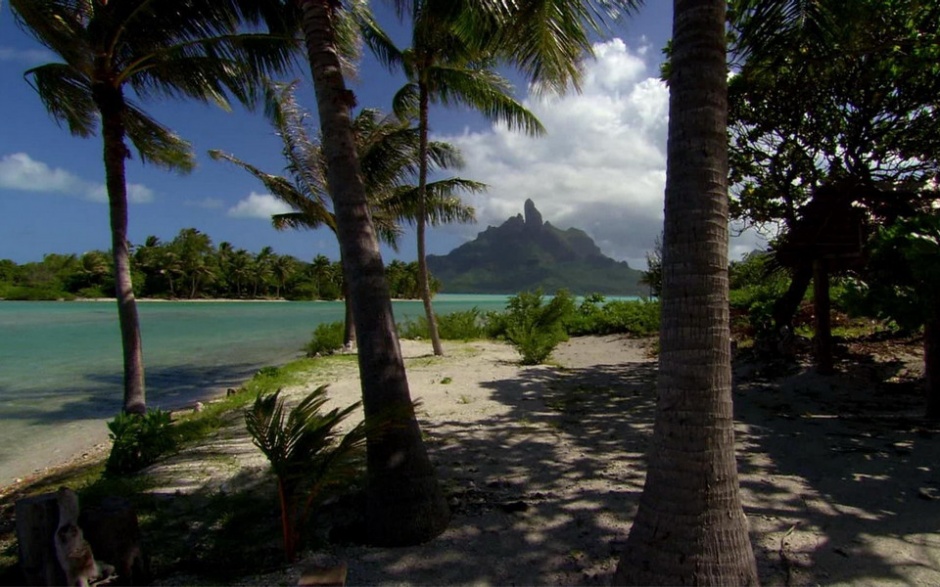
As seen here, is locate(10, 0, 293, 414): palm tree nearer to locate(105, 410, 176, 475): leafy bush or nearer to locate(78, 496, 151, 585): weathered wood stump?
locate(105, 410, 176, 475): leafy bush

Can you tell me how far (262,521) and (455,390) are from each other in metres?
5.33

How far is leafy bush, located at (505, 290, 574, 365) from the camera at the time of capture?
1225cm

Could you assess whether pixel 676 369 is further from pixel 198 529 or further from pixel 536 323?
pixel 536 323

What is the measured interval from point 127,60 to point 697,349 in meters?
8.39

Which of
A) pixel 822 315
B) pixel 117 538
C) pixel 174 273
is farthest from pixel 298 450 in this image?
pixel 174 273

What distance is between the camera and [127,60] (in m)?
7.06

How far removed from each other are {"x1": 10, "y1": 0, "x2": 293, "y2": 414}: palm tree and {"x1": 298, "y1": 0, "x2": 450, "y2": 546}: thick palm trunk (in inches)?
→ 178

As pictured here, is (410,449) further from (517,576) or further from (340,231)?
(340,231)

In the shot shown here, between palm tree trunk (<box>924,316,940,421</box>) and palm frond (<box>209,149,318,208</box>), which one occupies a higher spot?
→ palm frond (<box>209,149,318,208</box>)

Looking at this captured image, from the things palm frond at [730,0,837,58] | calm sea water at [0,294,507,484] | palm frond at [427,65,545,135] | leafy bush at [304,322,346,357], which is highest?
palm frond at [427,65,545,135]

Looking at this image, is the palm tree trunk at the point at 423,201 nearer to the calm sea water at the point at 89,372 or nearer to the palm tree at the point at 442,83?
the palm tree at the point at 442,83

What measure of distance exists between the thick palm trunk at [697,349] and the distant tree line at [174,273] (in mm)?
59577

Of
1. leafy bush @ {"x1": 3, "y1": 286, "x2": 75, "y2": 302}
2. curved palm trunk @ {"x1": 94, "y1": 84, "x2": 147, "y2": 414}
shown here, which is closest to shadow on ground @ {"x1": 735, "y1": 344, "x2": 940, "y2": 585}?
curved palm trunk @ {"x1": 94, "y1": 84, "x2": 147, "y2": 414}

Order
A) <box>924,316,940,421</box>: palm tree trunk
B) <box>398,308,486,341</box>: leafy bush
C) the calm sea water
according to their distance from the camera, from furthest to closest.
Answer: <box>398,308,486,341</box>: leafy bush
the calm sea water
<box>924,316,940,421</box>: palm tree trunk
